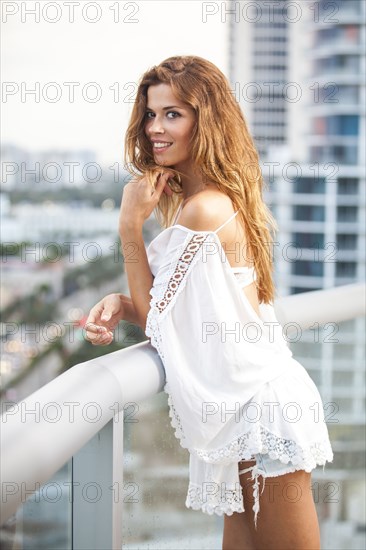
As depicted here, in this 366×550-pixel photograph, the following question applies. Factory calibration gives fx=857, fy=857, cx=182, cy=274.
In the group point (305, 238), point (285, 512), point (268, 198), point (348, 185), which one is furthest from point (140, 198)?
point (348, 185)

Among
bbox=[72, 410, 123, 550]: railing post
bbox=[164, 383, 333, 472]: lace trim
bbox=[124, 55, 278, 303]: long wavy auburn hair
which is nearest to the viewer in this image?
bbox=[72, 410, 123, 550]: railing post

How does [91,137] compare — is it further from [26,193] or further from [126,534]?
[126,534]

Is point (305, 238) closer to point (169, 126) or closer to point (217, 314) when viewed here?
point (169, 126)

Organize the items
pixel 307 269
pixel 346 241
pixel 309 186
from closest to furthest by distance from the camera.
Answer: pixel 309 186 < pixel 346 241 < pixel 307 269

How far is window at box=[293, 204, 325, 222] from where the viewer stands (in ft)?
151

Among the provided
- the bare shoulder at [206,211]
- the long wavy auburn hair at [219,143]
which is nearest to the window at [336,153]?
the long wavy auburn hair at [219,143]

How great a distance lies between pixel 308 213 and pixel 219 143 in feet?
149

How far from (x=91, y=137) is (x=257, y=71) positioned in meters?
11.6

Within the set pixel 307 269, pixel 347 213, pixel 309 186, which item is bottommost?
pixel 307 269

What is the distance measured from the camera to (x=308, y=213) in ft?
152

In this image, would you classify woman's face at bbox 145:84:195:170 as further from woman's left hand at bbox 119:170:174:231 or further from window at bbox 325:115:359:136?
window at bbox 325:115:359:136

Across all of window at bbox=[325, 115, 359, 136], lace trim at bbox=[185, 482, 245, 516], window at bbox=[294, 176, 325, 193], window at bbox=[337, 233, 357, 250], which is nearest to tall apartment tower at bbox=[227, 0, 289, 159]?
window at bbox=[325, 115, 359, 136]

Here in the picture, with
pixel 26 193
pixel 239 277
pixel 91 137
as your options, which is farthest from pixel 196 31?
pixel 239 277

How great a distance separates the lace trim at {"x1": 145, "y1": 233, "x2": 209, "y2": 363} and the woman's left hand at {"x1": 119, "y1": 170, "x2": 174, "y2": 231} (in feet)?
0.36
